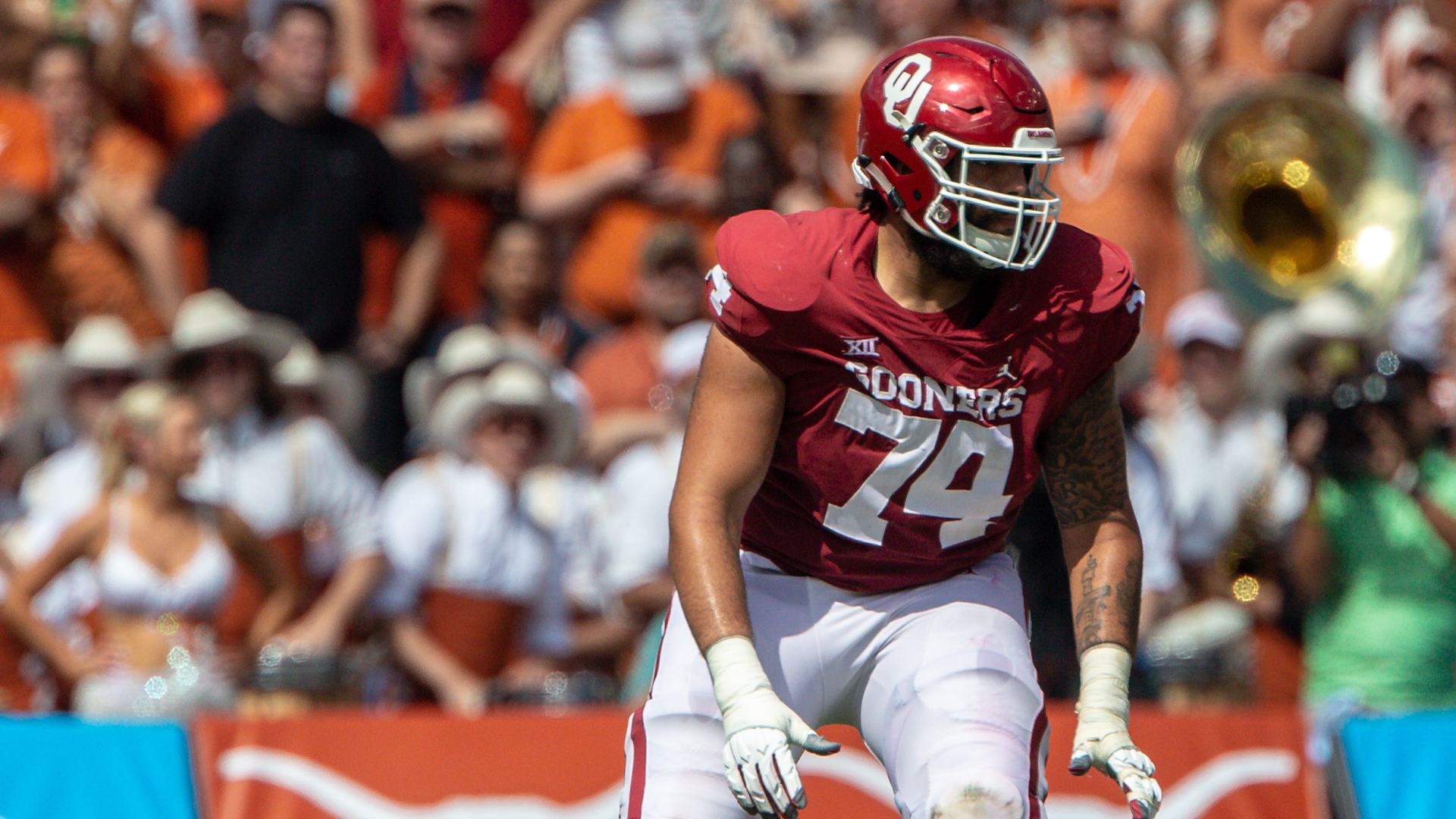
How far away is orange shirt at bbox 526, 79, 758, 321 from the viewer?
8055 millimetres

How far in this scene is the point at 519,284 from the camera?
24.8 feet

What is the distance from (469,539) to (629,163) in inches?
77.9

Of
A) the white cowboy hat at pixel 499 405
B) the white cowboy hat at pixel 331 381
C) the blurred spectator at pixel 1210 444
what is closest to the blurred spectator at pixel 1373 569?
the blurred spectator at pixel 1210 444

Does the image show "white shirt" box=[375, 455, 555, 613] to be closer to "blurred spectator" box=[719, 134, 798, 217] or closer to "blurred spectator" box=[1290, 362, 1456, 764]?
"blurred spectator" box=[719, 134, 798, 217]

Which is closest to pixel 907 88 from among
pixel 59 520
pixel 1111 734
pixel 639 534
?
pixel 1111 734

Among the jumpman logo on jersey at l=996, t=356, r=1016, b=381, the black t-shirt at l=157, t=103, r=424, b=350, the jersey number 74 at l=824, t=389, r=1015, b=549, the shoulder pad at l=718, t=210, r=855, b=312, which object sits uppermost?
the shoulder pad at l=718, t=210, r=855, b=312

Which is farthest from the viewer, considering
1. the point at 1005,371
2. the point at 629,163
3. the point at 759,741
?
the point at 629,163

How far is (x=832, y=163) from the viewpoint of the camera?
8367mm

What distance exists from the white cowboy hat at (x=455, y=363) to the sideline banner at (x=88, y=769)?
7.25ft

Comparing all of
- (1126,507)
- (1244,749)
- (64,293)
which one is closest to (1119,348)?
(1126,507)

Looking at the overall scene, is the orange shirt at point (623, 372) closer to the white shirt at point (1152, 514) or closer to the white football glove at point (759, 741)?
the white shirt at point (1152, 514)

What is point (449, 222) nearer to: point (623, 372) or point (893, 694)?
point (623, 372)

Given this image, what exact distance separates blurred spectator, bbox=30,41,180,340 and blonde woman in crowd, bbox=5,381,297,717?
1151 millimetres

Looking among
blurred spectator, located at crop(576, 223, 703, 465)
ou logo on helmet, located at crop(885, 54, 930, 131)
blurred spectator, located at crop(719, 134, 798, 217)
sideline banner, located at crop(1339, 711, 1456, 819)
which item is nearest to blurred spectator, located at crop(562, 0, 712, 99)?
blurred spectator, located at crop(719, 134, 798, 217)
